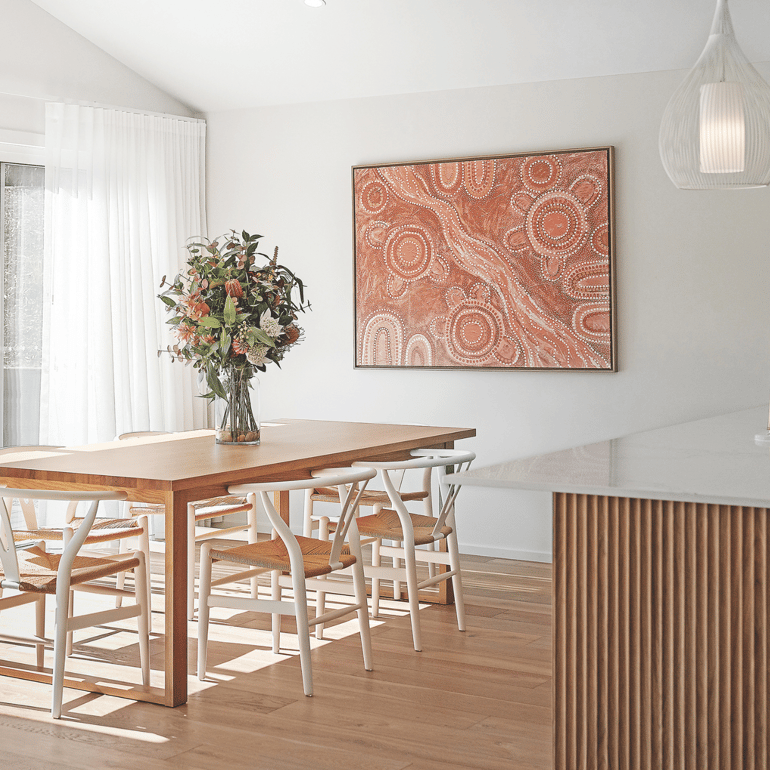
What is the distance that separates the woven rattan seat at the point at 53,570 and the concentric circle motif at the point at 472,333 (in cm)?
256

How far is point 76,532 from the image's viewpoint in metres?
2.90

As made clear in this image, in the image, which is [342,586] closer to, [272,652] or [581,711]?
[272,652]

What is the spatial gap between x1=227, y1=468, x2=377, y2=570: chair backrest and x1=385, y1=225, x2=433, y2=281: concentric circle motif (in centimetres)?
225

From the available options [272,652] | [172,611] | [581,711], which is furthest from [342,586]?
[581,711]

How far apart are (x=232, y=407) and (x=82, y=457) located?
0.63 meters

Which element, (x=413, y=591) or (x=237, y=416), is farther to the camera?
(x=237, y=416)

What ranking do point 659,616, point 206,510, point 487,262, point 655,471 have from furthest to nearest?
point 487,262, point 206,510, point 655,471, point 659,616

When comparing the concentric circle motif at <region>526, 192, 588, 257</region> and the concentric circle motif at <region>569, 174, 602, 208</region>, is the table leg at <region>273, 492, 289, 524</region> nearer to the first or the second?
the concentric circle motif at <region>526, 192, 588, 257</region>

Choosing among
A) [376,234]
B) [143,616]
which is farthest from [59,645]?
[376,234]

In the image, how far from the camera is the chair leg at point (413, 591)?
354 centimetres

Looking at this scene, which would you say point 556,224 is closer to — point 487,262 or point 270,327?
point 487,262

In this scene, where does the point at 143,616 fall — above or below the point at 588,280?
below

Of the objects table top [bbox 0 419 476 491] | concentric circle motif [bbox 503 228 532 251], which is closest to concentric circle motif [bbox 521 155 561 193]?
concentric circle motif [bbox 503 228 532 251]

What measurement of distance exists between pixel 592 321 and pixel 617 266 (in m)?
0.30
